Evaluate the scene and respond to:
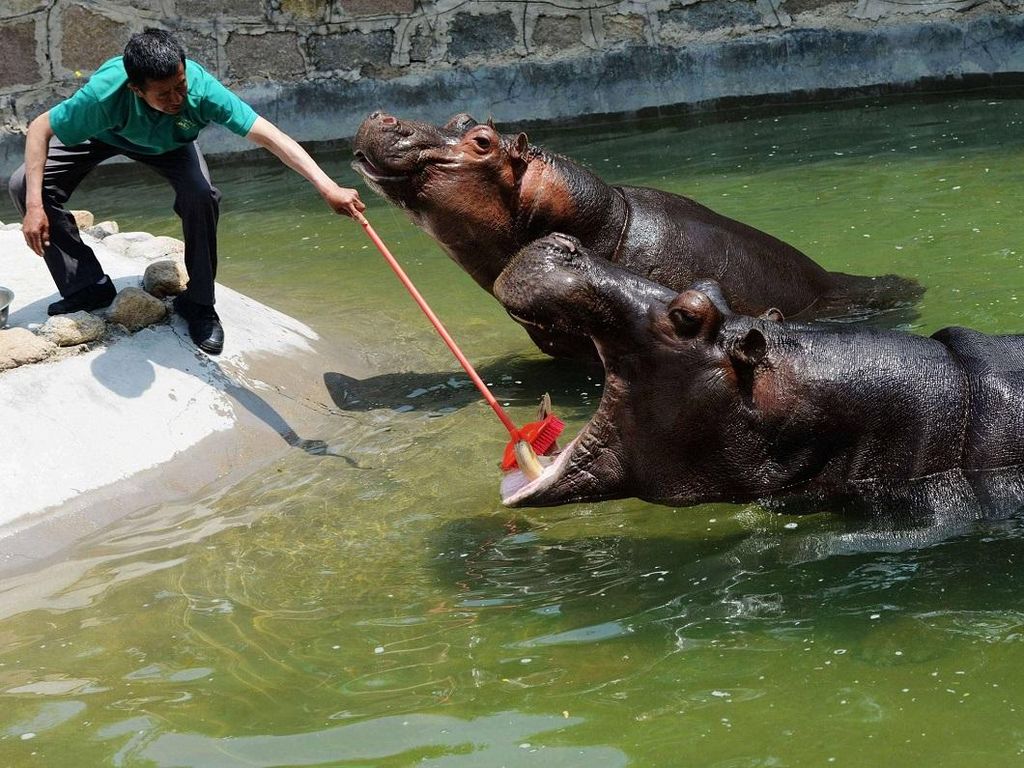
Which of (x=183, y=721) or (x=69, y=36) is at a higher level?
(x=69, y=36)

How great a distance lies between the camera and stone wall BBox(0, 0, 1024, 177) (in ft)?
38.7

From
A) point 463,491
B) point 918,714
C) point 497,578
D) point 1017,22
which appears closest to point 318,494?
point 463,491

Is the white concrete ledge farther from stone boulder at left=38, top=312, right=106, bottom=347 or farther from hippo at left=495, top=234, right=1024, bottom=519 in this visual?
hippo at left=495, top=234, right=1024, bottom=519

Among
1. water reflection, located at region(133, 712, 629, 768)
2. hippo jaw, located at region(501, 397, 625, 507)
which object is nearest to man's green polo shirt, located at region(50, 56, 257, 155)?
hippo jaw, located at region(501, 397, 625, 507)

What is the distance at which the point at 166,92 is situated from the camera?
5.57 m

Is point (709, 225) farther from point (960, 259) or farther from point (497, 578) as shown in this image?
point (497, 578)

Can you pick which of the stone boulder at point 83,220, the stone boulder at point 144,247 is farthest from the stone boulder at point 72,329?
the stone boulder at point 83,220

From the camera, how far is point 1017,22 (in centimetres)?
1148

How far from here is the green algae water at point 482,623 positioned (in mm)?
3436

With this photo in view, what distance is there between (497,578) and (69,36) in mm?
9032

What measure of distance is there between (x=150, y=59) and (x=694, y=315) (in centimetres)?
258

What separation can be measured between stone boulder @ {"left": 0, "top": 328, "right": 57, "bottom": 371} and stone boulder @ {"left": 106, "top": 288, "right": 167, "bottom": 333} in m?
0.37

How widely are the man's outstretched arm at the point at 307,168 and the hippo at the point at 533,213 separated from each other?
0.35 m

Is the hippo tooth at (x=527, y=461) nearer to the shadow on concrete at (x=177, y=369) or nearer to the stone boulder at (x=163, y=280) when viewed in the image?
the shadow on concrete at (x=177, y=369)
